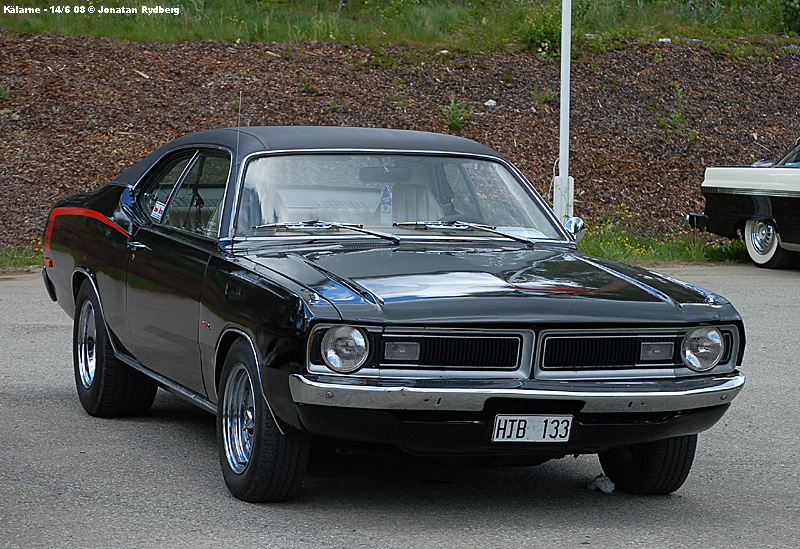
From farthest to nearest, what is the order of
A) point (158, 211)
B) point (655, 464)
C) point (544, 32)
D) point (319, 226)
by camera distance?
point (544, 32) < point (158, 211) < point (319, 226) < point (655, 464)

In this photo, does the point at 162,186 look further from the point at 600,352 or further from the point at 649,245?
the point at 649,245

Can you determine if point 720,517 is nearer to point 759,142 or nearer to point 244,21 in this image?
point 759,142

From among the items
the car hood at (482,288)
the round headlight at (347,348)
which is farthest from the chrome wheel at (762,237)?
the round headlight at (347,348)

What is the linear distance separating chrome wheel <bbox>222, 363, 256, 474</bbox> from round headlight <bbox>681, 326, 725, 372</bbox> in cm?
171

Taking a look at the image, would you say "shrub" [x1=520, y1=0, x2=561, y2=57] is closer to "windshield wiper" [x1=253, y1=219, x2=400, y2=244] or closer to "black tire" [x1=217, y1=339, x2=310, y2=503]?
"windshield wiper" [x1=253, y1=219, x2=400, y2=244]

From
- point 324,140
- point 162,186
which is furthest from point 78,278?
point 324,140

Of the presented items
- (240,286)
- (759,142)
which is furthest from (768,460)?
(759,142)

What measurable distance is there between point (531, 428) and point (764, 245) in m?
10.9

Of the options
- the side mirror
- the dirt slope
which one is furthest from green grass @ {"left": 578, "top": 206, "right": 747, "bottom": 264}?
the side mirror

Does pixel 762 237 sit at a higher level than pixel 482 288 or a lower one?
lower

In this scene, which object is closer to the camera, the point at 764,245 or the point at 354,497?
the point at 354,497

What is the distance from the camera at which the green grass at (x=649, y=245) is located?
14.6 m

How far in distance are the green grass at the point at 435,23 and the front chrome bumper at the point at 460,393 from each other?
17297 mm

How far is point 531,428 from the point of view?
423 cm
